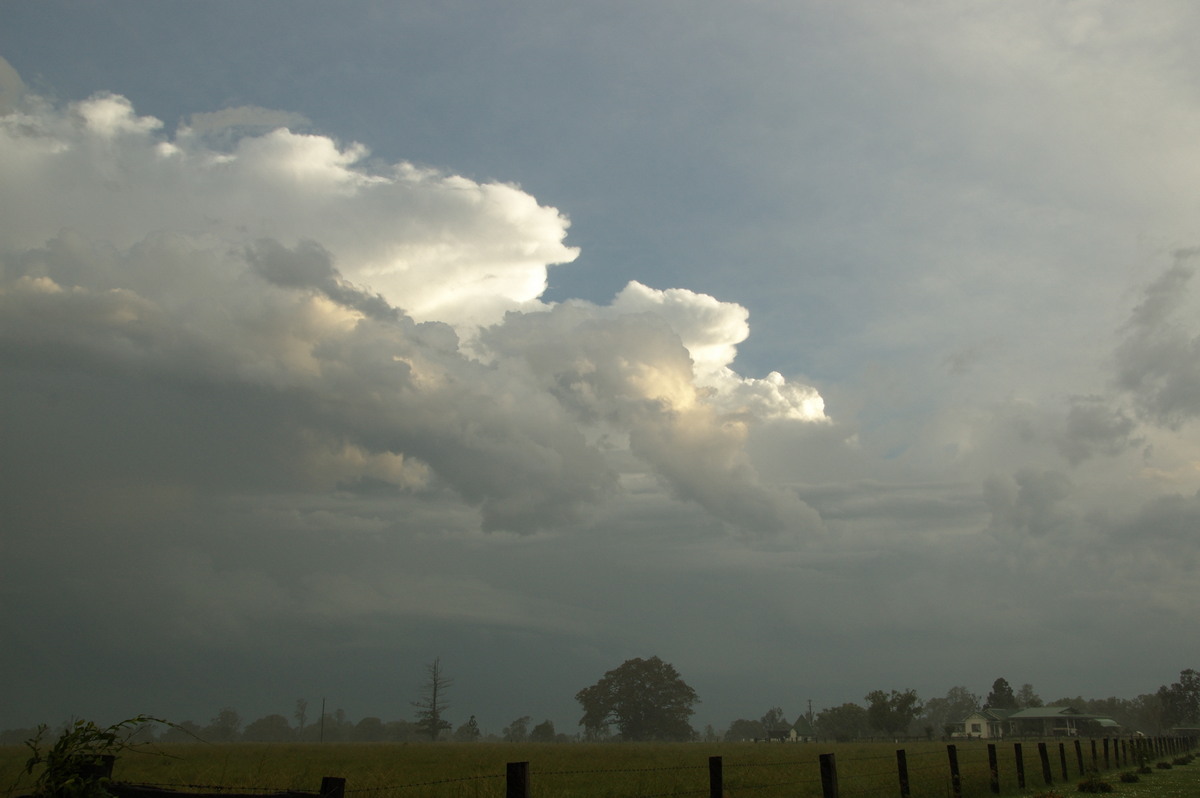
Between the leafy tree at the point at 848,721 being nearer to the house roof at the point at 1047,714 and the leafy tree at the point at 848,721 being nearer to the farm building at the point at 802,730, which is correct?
the house roof at the point at 1047,714

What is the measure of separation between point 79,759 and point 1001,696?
18394 cm

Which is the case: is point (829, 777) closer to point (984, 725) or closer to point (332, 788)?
point (332, 788)

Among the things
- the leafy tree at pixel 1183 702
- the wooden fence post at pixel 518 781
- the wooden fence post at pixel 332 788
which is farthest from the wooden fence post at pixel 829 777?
the leafy tree at pixel 1183 702

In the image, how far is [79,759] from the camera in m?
5.55

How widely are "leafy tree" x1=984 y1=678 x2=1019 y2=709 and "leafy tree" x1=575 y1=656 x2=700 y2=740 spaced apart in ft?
234

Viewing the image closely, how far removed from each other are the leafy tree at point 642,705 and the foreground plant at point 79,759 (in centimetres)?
12900

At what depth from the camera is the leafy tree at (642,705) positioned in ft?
411

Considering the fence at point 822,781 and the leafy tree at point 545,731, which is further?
the leafy tree at point 545,731

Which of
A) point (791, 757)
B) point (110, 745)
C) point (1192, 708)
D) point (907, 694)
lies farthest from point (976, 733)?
point (110, 745)

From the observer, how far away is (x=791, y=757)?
4203 centimetres

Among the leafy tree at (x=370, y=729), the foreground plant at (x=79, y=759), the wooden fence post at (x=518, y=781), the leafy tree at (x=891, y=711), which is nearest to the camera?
the foreground plant at (x=79, y=759)

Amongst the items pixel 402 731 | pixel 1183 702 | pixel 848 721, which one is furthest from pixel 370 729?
pixel 1183 702

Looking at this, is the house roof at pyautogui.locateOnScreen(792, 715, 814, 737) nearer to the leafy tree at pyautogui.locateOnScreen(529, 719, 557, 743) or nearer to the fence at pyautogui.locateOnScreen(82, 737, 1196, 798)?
the leafy tree at pyautogui.locateOnScreen(529, 719, 557, 743)

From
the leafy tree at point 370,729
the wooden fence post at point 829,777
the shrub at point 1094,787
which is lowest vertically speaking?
the leafy tree at point 370,729
